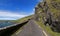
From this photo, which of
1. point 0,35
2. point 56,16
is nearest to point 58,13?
point 56,16

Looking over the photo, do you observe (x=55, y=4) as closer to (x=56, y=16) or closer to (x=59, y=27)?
(x=56, y=16)

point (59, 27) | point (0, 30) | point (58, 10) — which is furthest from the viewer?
point (58, 10)

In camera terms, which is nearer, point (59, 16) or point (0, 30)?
point (0, 30)

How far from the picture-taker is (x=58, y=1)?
44312 millimetres

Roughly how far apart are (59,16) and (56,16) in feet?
3.38

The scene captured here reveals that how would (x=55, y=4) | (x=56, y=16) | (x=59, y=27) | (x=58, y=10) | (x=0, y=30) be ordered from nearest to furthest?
(x=0, y=30) → (x=59, y=27) → (x=56, y=16) → (x=58, y=10) → (x=55, y=4)

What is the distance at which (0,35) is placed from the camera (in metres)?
12.1

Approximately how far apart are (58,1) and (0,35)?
33522 millimetres

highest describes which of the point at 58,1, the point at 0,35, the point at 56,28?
the point at 58,1

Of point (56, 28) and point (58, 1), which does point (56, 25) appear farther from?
point (58, 1)

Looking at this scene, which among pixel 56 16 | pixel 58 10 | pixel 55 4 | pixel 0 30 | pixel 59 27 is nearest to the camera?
pixel 0 30

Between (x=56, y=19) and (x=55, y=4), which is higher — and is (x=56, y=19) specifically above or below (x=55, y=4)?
below

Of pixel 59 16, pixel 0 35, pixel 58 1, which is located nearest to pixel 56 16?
pixel 59 16

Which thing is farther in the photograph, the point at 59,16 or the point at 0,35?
the point at 59,16
